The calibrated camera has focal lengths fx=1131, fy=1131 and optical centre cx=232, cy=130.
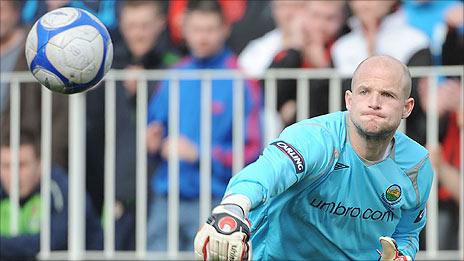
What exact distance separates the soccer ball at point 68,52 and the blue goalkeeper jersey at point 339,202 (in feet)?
4.78

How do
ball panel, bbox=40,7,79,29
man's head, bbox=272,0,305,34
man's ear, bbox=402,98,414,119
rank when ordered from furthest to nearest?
man's head, bbox=272,0,305,34 → ball panel, bbox=40,7,79,29 → man's ear, bbox=402,98,414,119

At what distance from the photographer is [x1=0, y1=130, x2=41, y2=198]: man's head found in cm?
916

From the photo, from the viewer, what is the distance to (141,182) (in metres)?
9.12

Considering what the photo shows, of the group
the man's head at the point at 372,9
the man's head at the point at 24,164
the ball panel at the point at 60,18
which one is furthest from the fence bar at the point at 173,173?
the ball panel at the point at 60,18

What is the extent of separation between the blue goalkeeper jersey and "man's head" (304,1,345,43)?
10.8ft

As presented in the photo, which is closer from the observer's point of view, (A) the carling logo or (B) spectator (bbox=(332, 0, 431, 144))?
(A) the carling logo

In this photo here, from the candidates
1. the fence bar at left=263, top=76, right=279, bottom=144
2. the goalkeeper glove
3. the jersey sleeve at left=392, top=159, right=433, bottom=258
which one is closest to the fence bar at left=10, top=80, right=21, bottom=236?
the fence bar at left=263, top=76, right=279, bottom=144

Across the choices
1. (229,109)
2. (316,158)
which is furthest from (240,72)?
(316,158)

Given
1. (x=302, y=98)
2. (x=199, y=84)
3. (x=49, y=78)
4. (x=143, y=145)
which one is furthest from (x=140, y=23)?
(x=49, y=78)

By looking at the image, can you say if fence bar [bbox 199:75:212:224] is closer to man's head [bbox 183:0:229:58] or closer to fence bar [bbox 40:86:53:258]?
man's head [bbox 183:0:229:58]

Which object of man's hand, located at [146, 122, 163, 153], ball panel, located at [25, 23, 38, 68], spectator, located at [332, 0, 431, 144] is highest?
ball panel, located at [25, 23, 38, 68]

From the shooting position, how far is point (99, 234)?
9312 millimetres

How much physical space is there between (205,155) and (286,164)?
12.6 ft

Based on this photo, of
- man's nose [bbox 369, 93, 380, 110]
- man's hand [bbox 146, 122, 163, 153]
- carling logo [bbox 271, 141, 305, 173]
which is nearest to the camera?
carling logo [bbox 271, 141, 305, 173]
